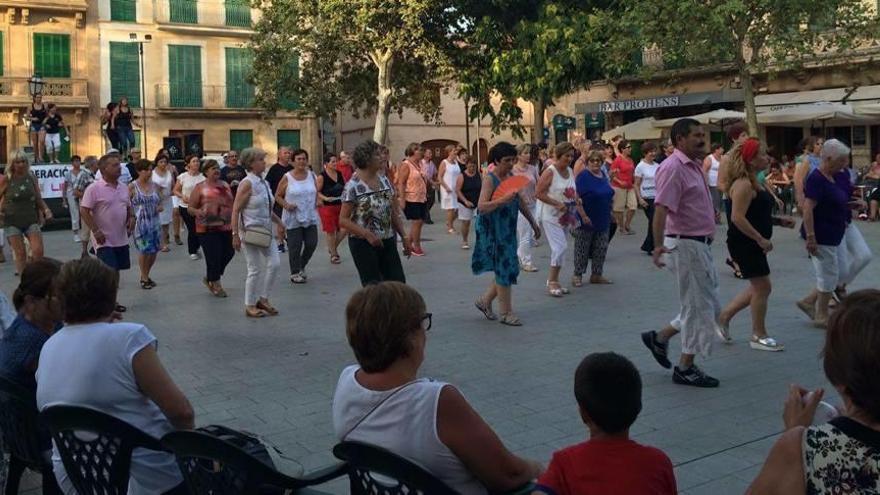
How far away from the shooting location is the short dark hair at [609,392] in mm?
2680

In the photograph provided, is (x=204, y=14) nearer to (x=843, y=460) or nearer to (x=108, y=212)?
(x=108, y=212)

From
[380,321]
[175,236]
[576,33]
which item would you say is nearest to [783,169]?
[576,33]

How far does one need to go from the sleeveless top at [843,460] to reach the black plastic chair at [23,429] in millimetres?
3023

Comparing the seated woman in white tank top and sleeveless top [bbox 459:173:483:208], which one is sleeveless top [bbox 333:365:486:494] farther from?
sleeveless top [bbox 459:173:483:208]

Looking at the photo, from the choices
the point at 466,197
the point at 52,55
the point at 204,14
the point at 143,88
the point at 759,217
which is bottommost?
the point at 759,217

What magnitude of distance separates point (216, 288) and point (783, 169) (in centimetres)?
1638

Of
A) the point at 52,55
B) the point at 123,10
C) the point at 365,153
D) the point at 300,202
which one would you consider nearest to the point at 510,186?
the point at 365,153

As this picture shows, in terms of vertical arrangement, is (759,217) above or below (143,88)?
below

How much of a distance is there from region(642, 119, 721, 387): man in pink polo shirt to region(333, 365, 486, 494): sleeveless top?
3.77 meters

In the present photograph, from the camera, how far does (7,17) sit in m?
35.6

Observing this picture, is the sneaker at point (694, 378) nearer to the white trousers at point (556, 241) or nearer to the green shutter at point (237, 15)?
the white trousers at point (556, 241)

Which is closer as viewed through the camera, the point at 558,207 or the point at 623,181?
the point at 558,207

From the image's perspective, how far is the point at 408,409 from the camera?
2.89 meters

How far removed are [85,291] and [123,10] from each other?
38.1m
